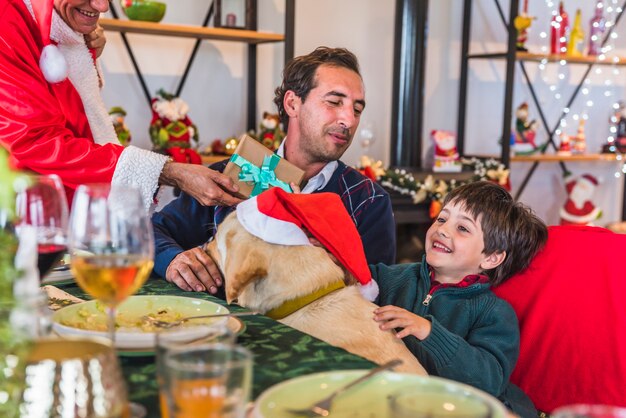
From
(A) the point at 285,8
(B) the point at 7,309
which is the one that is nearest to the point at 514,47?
(A) the point at 285,8

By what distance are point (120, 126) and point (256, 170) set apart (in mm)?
1678

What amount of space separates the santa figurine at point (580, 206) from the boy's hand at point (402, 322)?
360 centimetres

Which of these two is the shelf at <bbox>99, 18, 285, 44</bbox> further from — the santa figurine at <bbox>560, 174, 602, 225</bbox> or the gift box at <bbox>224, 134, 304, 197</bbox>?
the santa figurine at <bbox>560, 174, 602, 225</bbox>

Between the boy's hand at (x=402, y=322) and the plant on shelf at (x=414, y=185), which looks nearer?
the boy's hand at (x=402, y=322)

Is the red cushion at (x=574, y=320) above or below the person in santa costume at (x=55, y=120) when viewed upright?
below

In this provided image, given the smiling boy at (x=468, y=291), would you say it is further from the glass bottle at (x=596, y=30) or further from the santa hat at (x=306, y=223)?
the glass bottle at (x=596, y=30)

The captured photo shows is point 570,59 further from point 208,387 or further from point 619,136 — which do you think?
point 208,387

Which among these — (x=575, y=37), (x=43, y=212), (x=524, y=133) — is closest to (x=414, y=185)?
(x=524, y=133)

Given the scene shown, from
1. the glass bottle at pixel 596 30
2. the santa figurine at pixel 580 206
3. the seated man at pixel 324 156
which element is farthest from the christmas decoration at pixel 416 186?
the seated man at pixel 324 156

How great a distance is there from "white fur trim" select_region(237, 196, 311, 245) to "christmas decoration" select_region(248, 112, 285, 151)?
206cm

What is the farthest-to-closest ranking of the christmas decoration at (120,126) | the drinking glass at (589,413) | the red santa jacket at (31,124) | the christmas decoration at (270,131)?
the christmas decoration at (270,131)
the christmas decoration at (120,126)
the red santa jacket at (31,124)
the drinking glass at (589,413)

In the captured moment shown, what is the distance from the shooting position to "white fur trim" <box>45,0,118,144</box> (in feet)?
5.95

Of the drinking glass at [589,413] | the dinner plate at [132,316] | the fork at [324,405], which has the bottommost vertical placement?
the dinner plate at [132,316]

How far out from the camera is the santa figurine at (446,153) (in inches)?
158
